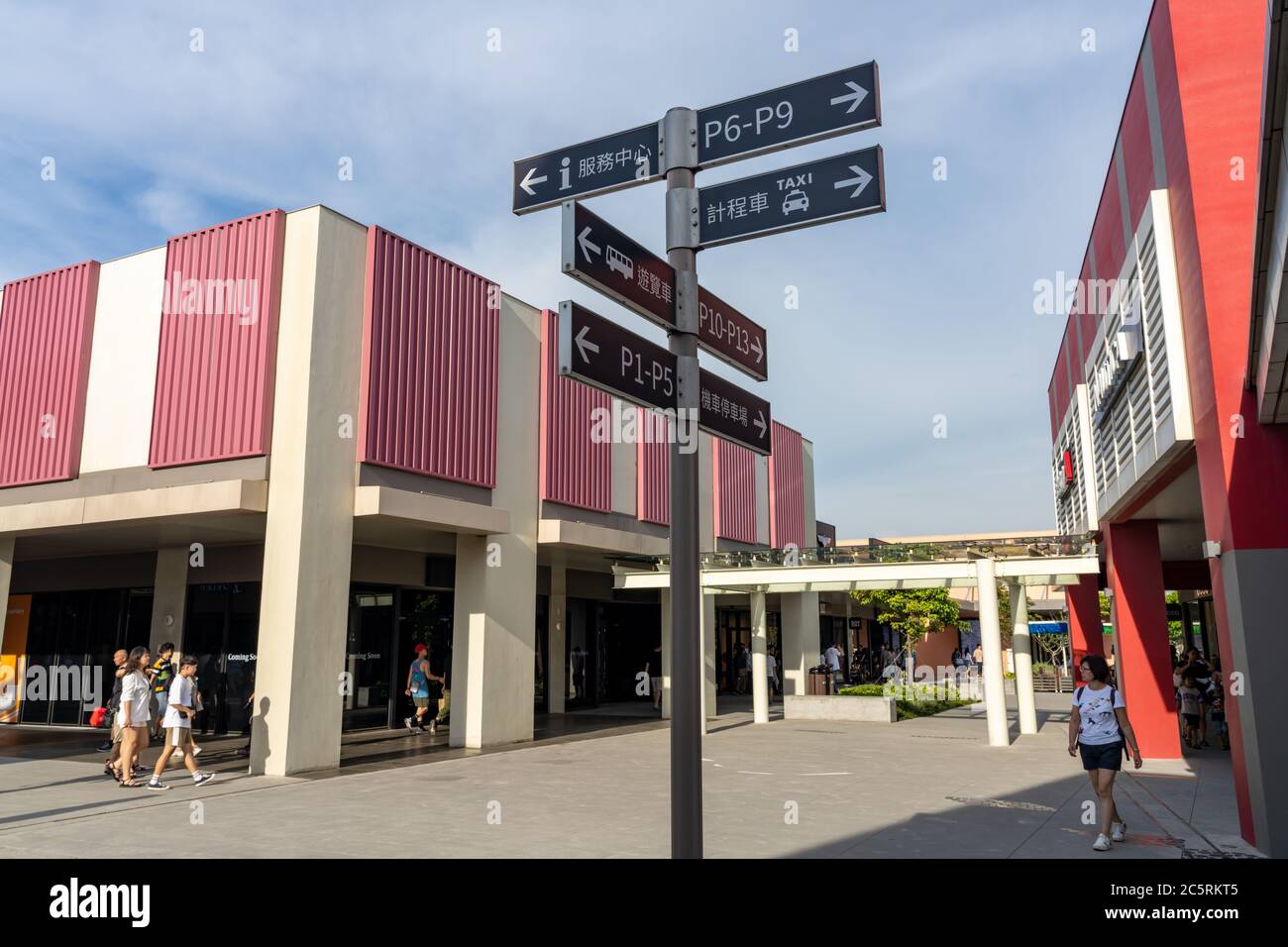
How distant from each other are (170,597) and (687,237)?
17176mm

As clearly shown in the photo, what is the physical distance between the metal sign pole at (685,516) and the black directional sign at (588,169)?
125mm

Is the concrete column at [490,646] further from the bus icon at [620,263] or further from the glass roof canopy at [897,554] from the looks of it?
the bus icon at [620,263]

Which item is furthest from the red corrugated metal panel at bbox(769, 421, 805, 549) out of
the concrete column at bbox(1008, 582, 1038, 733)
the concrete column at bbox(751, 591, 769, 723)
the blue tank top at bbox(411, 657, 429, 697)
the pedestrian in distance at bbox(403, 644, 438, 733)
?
the blue tank top at bbox(411, 657, 429, 697)

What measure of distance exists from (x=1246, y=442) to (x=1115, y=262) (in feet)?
18.6

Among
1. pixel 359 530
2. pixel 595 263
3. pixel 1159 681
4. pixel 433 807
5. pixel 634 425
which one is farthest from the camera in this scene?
pixel 634 425

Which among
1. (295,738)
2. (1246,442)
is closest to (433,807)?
(295,738)

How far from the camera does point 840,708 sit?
74.0 ft

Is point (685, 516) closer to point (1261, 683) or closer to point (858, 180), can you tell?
point (858, 180)

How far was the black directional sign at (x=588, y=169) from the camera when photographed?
5.30 meters

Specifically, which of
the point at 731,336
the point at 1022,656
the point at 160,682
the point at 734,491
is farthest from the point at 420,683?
the point at 731,336

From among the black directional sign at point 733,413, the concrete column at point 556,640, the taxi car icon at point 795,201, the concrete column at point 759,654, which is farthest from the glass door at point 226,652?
the taxi car icon at point 795,201
